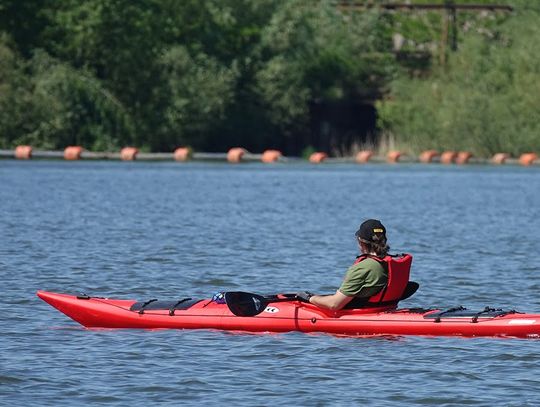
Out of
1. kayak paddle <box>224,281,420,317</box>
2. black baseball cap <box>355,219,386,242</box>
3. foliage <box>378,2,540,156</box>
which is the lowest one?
kayak paddle <box>224,281,420,317</box>

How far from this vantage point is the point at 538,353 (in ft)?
51.8

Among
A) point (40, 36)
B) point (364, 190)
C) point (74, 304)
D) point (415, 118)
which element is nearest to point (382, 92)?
point (415, 118)

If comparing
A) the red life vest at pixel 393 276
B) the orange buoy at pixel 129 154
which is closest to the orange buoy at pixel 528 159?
the orange buoy at pixel 129 154

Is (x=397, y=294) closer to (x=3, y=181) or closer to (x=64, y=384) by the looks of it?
(x=64, y=384)

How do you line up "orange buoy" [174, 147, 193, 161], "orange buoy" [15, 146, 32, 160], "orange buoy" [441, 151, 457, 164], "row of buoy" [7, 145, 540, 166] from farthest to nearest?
1. "orange buoy" [441, 151, 457, 164]
2. "orange buoy" [174, 147, 193, 161]
3. "row of buoy" [7, 145, 540, 166]
4. "orange buoy" [15, 146, 32, 160]

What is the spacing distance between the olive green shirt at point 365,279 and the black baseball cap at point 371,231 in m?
0.25

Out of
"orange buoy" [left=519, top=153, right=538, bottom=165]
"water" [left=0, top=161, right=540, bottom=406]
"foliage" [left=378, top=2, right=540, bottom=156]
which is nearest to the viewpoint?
"water" [left=0, top=161, right=540, bottom=406]

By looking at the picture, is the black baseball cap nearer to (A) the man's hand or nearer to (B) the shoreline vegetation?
(A) the man's hand

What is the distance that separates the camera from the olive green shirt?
16344 mm

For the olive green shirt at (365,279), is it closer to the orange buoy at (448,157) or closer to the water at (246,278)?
the water at (246,278)

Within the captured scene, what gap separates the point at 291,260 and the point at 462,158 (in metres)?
52.0

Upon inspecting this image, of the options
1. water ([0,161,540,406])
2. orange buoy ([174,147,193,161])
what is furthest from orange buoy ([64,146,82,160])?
water ([0,161,540,406])

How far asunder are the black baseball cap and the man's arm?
0.70m

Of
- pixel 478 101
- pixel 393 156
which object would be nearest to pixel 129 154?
pixel 393 156
